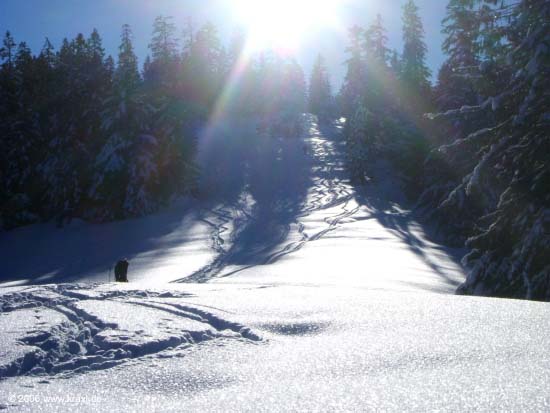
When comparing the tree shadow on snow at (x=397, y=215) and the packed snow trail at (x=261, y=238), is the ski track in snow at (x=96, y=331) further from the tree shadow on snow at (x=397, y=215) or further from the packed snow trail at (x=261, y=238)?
the tree shadow on snow at (x=397, y=215)

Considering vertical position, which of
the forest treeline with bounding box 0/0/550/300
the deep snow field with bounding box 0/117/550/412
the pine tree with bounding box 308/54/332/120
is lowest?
the deep snow field with bounding box 0/117/550/412

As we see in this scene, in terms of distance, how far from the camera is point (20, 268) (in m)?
29.3

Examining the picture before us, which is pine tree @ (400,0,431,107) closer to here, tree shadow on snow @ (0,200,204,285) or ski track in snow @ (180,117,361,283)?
ski track in snow @ (180,117,361,283)

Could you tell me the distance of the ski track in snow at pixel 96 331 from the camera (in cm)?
383

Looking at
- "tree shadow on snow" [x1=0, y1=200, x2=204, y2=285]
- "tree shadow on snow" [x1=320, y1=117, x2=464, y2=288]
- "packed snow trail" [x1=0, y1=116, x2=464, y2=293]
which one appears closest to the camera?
"packed snow trail" [x1=0, y1=116, x2=464, y2=293]

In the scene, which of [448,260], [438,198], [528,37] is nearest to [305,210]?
[438,198]

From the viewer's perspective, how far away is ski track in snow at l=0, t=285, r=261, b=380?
12.6 feet

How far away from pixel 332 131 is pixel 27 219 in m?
43.7

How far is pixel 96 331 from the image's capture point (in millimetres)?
4637

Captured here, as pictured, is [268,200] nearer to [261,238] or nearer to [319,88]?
[261,238]

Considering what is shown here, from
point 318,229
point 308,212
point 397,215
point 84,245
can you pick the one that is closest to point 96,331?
point 318,229

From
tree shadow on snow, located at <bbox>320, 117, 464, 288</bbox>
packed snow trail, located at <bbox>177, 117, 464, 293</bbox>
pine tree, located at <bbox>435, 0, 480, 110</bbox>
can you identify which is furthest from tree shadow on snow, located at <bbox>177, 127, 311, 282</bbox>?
pine tree, located at <bbox>435, 0, 480, 110</bbox>

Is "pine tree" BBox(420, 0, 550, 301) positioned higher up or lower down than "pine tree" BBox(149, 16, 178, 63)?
lower down

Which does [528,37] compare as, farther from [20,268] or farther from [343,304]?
[20,268]
